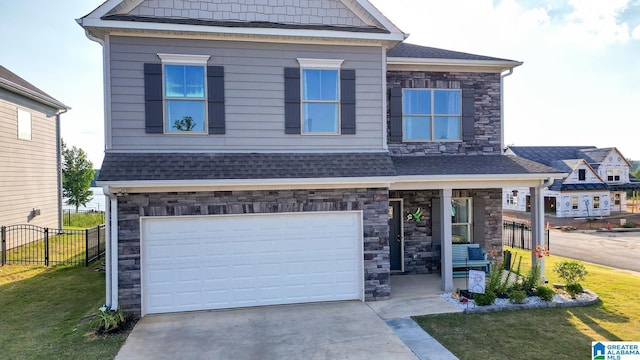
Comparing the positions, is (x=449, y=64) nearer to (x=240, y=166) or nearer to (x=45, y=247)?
(x=240, y=166)

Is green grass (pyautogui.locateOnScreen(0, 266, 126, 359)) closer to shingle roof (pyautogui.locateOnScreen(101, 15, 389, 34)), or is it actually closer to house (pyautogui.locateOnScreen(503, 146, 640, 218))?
shingle roof (pyautogui.locateOnScreen(101, 15, 389, 34))

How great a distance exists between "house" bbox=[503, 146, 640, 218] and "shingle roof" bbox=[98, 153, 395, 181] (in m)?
28.4

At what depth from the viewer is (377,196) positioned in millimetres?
8648

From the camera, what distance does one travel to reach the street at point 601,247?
14883 millimetres

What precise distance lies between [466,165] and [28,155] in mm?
16823

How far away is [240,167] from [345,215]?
257 centimetres

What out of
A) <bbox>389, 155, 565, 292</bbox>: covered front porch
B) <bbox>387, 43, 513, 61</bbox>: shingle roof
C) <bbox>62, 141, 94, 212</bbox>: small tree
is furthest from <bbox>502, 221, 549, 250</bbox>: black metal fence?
<bbox>62, 141, 94, 212</bbox>: small tree

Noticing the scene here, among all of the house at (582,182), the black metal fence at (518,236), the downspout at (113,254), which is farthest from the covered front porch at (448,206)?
the house at (582,182)

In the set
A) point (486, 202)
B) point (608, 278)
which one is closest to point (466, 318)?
point (486, 202)

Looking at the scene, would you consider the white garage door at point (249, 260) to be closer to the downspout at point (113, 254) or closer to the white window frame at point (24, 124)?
the downspout at point (113, 254)

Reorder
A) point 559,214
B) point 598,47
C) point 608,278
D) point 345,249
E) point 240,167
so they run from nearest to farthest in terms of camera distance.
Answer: point 240,167, point 345,249, point 608,278, point 598,47, point 559,214

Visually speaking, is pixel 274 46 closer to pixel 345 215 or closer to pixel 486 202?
pixel 345 215

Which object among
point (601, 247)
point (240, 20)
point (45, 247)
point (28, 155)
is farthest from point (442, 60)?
point (28, 155)

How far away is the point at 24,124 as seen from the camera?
15.4 meters
